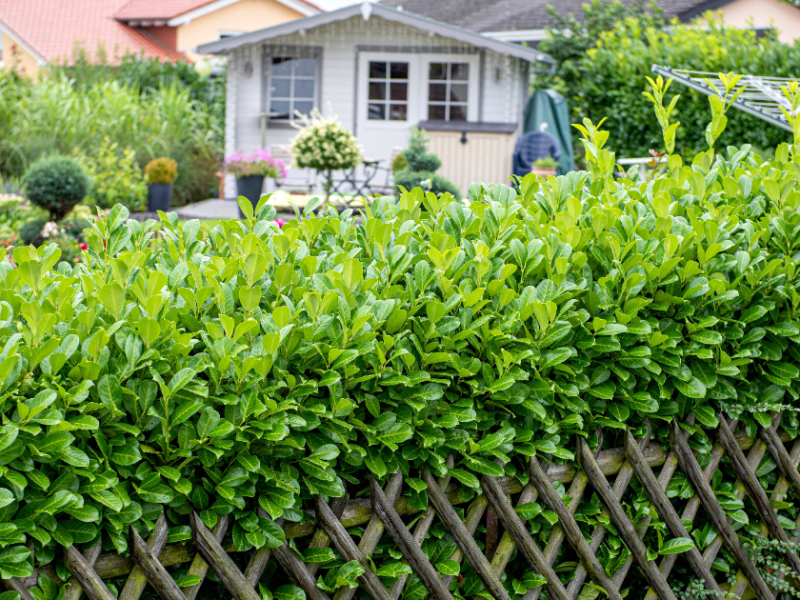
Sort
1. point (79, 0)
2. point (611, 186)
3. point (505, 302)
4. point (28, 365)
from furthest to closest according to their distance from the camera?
1. point (79, 0)
2. point (611, 186)
3. point (505, 302)
4. point (28, 365)

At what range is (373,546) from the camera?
1748 millimetres

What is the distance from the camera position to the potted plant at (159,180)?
39.6 ft

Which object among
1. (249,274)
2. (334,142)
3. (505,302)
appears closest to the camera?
(249,274)

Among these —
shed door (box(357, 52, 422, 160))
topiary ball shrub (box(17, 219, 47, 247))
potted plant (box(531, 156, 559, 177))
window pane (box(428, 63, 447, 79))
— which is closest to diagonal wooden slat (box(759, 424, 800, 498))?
topiary ball shrub (box(17, 219, 47, 247))

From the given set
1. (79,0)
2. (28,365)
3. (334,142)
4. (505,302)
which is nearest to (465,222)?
(505,302)

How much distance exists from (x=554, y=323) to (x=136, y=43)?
30.3 meters

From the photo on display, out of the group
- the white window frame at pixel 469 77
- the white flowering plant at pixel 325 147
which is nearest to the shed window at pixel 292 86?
the white window frame at pixel 469 77

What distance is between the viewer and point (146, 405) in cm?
150

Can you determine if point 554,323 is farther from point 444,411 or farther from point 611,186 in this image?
point 611,186

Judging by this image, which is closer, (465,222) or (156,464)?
(156,464)

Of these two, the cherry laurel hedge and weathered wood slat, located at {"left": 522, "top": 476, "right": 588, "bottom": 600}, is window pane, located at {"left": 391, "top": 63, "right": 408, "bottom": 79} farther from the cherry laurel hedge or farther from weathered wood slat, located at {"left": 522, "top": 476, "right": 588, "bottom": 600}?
weathered wood slat, located at {"left": 522, "top": 476, "right": 588, "bottom": 600}

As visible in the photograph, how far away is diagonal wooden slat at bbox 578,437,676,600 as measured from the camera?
6.64 ft

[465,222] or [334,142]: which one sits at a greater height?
[334,142]

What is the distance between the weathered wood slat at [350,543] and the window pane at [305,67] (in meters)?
14.4
